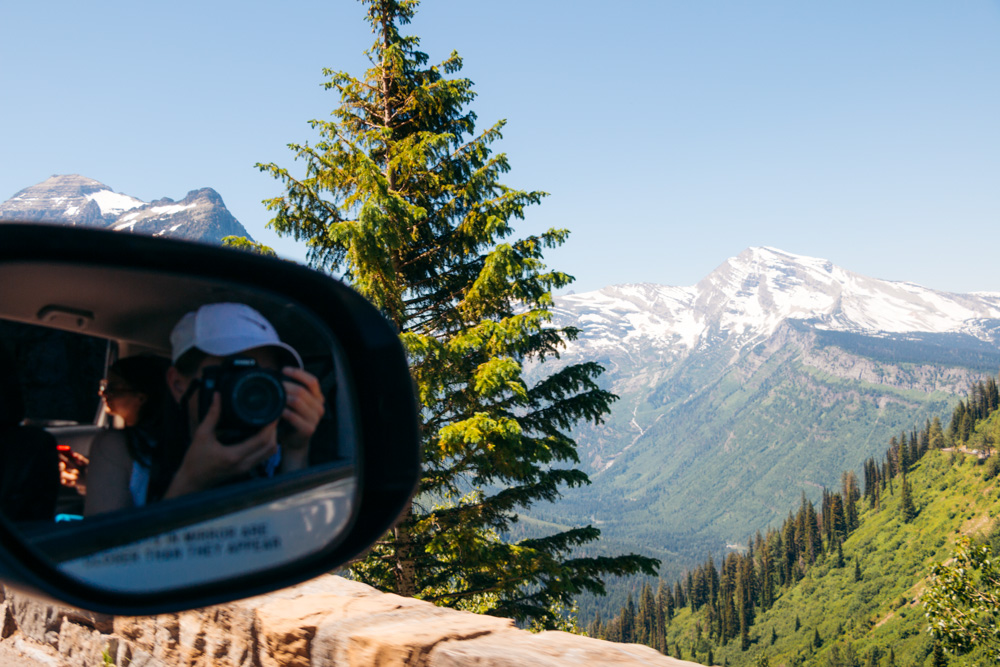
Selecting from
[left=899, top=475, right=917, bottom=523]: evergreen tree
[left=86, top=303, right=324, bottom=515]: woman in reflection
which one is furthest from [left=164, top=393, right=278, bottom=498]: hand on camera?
[left=899, top=475, right=917, bottom=523]: evergreen tree

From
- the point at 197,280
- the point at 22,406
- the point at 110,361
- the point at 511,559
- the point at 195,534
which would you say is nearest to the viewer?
the point at 22,406

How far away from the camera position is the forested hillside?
141 m

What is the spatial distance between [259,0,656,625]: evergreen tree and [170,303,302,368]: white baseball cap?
8.73 metres

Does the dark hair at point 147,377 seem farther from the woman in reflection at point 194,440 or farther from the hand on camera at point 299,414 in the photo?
the hand on camera at point 299,414

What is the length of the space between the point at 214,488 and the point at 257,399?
23 cm

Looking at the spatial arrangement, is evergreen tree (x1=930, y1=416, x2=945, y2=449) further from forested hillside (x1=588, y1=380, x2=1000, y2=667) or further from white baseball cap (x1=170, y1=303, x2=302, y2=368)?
white baseball cap (x1=170, y1=303, x2=302, y2=368)

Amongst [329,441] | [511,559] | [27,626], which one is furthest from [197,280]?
[511,559]

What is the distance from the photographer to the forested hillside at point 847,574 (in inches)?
5546

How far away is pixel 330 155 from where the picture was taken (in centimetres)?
1274

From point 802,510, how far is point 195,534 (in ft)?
654

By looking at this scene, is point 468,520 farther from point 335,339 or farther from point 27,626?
point 335,339

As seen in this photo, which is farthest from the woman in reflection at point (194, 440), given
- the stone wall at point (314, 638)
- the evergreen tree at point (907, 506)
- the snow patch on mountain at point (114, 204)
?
the evergreen tree at point (907, 506)

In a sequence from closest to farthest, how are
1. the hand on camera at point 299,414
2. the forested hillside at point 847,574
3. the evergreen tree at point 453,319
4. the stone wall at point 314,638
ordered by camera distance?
the hand on camera at point 299,414, the stone wall at point 314,638, the evergreen tree at point 453,319, the forested hillside at point 847,574

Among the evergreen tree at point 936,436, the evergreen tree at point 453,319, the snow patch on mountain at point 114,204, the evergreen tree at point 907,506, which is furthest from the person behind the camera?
Answer: the evergreen tree at point 936,436
